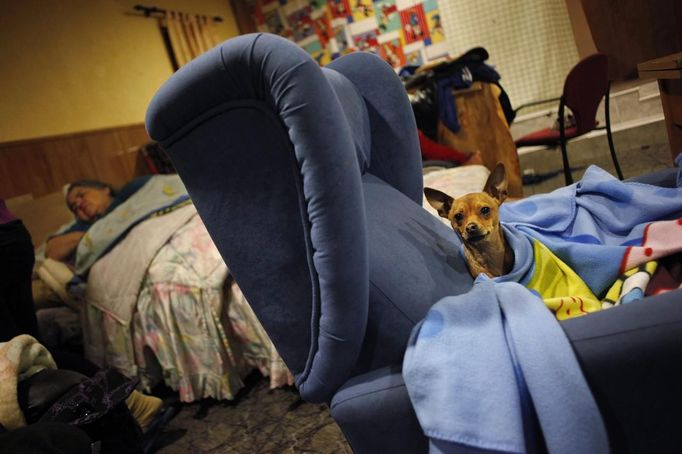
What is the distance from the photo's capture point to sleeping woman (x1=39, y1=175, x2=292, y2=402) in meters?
1.90

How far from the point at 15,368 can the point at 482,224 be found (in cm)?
119

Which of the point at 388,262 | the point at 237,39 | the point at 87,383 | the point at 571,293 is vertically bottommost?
the point at 87,383

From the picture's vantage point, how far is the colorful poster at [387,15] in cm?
486

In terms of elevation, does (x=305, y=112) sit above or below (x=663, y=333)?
above

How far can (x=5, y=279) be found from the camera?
1.71 m

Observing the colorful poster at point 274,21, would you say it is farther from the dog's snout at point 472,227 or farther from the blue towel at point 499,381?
the blue towel at point 499,381

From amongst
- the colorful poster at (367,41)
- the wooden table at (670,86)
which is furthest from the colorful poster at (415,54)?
the wooden table at (670,86)

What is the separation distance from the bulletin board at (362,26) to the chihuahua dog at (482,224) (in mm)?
4216

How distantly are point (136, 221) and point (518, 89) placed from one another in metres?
3.66

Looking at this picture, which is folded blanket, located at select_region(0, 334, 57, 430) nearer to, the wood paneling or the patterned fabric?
the patterned fabric

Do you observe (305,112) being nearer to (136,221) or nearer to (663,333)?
(663,333)

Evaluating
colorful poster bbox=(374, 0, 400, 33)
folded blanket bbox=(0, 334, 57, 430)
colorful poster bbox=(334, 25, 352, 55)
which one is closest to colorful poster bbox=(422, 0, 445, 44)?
colorful poster bbox=(374, 0, 400, 33)

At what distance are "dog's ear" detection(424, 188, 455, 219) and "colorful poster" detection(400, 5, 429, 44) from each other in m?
4.29

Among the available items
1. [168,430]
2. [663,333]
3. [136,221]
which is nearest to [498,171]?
[663,333]
